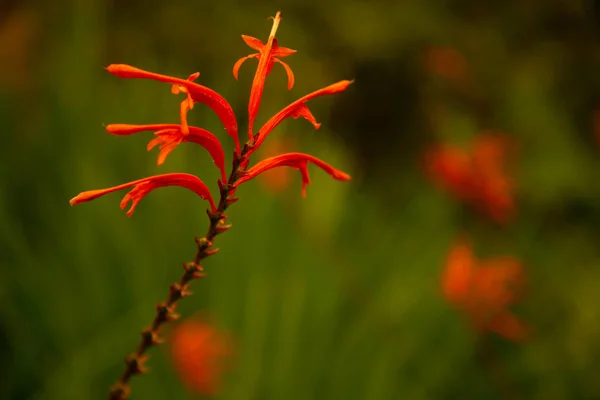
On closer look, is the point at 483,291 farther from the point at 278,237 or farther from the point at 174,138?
the point at 174,138

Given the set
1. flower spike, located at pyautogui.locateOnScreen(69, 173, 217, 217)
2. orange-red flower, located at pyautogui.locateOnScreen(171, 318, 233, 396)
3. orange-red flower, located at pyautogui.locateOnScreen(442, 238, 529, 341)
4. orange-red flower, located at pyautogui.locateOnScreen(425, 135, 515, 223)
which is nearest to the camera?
flower spike, located at pyautogui.locateOnScreen(69, 173, 217, 217)

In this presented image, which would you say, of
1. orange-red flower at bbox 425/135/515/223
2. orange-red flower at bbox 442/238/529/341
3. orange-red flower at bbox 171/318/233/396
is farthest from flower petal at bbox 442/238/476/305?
orange-red flower at bbox 171/318/233/396

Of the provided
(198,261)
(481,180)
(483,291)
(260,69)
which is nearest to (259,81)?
(260,69)

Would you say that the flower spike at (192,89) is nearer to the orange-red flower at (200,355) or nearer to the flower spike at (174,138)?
the flower spike at (174,138)

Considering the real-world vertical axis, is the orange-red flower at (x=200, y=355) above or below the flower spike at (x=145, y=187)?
below

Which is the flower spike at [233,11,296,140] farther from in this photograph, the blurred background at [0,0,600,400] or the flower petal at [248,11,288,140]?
the blurred background at [0,0,600,400]

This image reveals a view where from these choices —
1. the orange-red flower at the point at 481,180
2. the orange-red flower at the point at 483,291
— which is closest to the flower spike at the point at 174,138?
the orange-red flower at the point at 483,291
